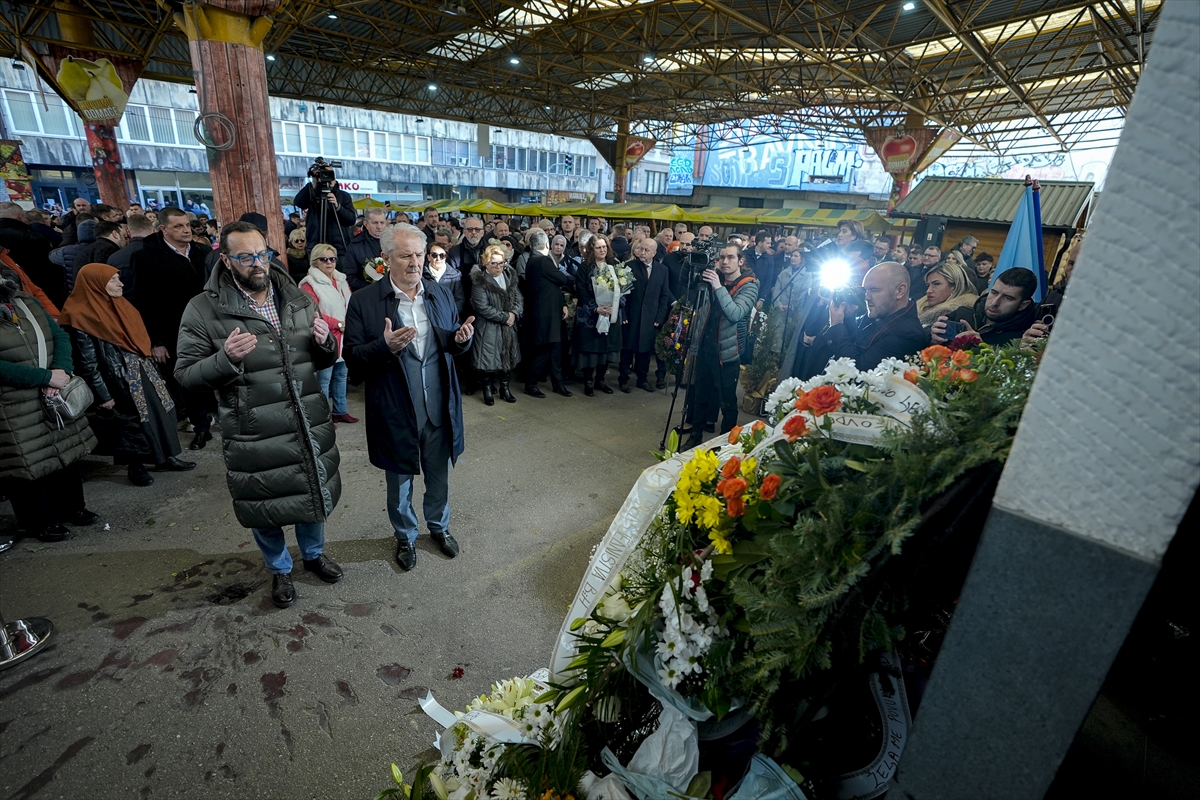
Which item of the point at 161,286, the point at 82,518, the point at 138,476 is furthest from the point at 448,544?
the point at 161,286

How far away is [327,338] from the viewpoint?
9.81 ft

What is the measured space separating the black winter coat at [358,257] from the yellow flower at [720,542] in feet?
19.4

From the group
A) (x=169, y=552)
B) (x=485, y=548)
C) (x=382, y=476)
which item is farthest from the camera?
(x=382, y=476)

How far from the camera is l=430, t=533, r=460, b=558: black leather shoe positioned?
365cm

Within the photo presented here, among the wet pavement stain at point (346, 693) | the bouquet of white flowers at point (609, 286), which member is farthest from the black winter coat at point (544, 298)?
the wet pavement stain at point (346, 693)

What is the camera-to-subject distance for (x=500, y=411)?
21.0ft

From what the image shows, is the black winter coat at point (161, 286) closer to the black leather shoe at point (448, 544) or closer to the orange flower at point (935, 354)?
the black leather shoe at point (448, 544)

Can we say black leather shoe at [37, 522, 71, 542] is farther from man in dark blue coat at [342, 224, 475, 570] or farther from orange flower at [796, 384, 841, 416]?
orange flower at [796, 384, 841, 416]

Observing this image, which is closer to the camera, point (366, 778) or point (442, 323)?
point (366, 778)

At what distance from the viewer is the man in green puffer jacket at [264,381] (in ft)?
8.73

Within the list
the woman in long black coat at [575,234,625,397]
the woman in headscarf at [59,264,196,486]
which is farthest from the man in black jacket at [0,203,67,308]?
the woman in long black coat at [575,234,625,397]

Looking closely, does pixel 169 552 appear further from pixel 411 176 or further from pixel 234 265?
pixel 411 176

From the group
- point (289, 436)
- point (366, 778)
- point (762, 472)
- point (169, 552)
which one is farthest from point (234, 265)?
point (762, 472)

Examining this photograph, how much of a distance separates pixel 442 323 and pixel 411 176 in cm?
3753
